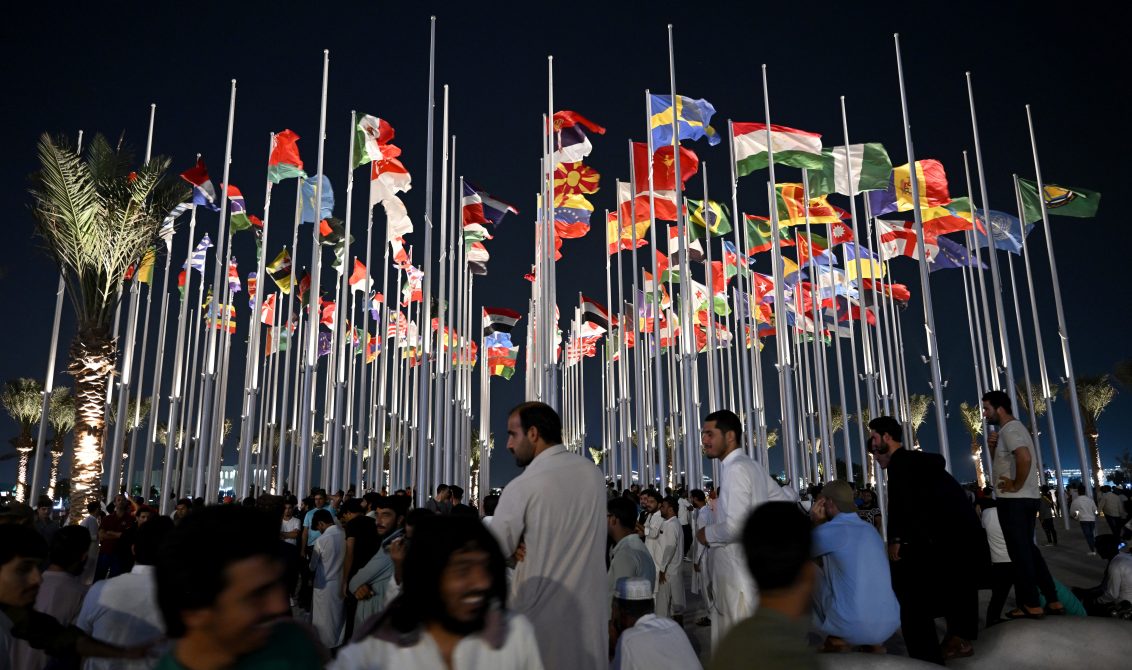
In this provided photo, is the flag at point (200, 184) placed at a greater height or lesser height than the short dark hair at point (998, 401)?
greater

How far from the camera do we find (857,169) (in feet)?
64.2

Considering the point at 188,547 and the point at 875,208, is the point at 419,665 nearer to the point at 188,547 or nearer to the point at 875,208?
the point at 188,547

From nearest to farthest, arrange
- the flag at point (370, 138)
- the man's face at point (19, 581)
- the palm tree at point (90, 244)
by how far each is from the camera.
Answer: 1. the man's face at point (19, 581)
2. the palm tree at point (90, 244)
3. the flag at point (370, 138)

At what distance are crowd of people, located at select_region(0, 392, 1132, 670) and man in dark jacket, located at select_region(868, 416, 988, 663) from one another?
15 mm

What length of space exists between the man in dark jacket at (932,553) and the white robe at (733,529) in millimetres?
1245

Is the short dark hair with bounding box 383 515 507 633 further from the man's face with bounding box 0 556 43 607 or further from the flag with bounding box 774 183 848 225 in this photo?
the flag with bounding box 774 183 848 225

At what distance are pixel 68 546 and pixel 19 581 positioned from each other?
5.34 feet

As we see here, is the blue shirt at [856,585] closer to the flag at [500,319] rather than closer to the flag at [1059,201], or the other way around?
the flag at [1059,201]

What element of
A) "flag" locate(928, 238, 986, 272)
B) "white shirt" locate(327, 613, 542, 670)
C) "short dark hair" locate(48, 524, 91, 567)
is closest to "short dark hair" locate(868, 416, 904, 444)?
"white shirt" locate(327, 613, 542, 670)

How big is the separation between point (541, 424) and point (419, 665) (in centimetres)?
190

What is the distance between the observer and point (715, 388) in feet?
90.6

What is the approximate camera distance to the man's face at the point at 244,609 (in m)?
2.09

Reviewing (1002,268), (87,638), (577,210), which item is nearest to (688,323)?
(577,210)

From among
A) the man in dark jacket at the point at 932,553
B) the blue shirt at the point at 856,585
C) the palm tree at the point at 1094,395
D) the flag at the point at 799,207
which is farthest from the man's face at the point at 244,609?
the palm tree at the point at 1094,395
